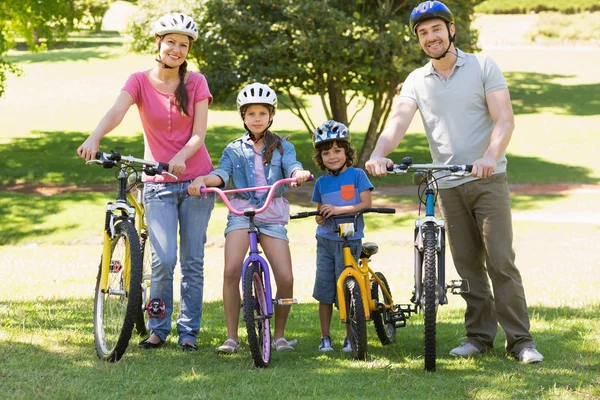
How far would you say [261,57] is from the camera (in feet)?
64.1

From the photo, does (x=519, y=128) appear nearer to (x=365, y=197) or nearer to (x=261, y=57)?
(x=261, y=57)

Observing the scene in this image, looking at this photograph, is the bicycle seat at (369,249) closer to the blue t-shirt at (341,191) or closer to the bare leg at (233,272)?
the blue t-shirt at (341,191)

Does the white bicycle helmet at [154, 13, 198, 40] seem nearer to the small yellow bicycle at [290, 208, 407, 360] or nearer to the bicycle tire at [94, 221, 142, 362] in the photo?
the bicycle tire at [94, 221, 142, 362]

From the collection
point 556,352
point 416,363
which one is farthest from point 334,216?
point 556,352

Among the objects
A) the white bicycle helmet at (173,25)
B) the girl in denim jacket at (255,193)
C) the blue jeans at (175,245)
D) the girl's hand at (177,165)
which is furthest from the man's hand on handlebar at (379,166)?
the white bicycle helmet at (173,25)

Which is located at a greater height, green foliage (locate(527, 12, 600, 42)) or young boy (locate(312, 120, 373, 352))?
green foliage (locate(527, 12, 600, 42))

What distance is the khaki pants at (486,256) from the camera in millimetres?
6281

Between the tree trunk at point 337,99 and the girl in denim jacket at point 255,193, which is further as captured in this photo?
the tree trunk at point 337,99

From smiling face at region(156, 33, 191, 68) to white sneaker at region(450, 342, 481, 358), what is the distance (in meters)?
2.79

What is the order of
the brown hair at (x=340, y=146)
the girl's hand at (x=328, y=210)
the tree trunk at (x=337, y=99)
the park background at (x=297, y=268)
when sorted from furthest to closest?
the tree trunk at (x=337, y=99), the brown hair at (x=340, y=146), the girl's hand at (x=328, y=210), the park background at (x=297, y=268)

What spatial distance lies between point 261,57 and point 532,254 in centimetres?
784

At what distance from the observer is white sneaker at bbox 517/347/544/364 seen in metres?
6.18

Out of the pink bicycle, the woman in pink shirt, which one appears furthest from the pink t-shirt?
the pink bicycle

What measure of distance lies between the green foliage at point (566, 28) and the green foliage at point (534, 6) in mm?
2139
